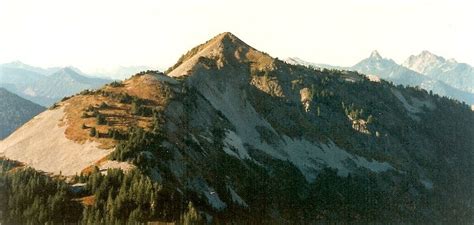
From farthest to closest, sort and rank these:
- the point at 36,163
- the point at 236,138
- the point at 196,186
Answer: the point at 236,138 → the point at 36,163 → the point at 196,186

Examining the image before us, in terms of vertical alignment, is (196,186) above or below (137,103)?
below

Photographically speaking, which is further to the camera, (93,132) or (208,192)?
(93,132)

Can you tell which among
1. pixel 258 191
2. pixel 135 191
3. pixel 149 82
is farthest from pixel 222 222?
pixel 149 82

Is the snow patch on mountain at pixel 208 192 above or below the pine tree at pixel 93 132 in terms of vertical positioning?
below

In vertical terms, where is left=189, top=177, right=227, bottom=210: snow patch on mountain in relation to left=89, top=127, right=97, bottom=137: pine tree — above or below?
below

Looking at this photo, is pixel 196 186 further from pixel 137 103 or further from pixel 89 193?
pixel 137 103

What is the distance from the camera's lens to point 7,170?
133 meters

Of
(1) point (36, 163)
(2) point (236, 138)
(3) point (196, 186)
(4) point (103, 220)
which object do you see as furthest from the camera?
(2) point (236, 138)

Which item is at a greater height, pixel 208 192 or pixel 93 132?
pixel 93 132

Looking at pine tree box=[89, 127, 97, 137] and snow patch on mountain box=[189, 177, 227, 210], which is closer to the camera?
snow patch on mountain box=[189, 177, 227, 210]

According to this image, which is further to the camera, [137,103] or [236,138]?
[236,138]

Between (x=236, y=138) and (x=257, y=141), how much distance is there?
43.1 ft

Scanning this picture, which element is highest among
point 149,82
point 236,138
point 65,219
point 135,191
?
point 149,82

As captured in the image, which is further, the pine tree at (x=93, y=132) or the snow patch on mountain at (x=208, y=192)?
the pine tree at (x=93, y=132)
